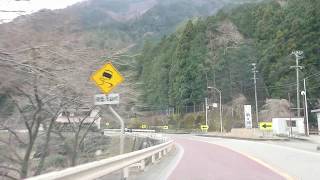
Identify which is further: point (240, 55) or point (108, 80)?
point (240, 55)

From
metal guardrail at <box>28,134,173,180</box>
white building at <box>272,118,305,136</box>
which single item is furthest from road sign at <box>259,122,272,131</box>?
metal guardrail at <box>28,134,173,180</box>

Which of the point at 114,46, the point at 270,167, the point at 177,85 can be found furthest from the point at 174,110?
the point at 270,167

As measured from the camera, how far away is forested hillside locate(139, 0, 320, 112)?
316 ft

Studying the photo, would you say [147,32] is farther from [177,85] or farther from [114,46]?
[114,46]

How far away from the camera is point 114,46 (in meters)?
27.5

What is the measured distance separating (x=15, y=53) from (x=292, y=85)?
8956 centimetres

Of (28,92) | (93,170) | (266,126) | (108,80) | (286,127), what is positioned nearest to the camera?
(93,170)

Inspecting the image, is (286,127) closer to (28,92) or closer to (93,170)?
(28,92)

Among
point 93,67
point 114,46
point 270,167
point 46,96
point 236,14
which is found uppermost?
point 236,14

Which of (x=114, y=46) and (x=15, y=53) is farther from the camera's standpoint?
(x=114, y=46)

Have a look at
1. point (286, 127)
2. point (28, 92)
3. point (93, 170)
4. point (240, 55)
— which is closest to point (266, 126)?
point (286, 127)

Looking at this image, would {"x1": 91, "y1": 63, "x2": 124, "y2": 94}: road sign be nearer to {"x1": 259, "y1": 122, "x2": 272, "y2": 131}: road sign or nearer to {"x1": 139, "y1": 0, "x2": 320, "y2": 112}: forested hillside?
{"x1": 259, "y1": 122, "x2": 272, "y2": 131}: road sign

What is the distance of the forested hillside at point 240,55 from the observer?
96.2 metres

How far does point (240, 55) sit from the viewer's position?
367 feet
